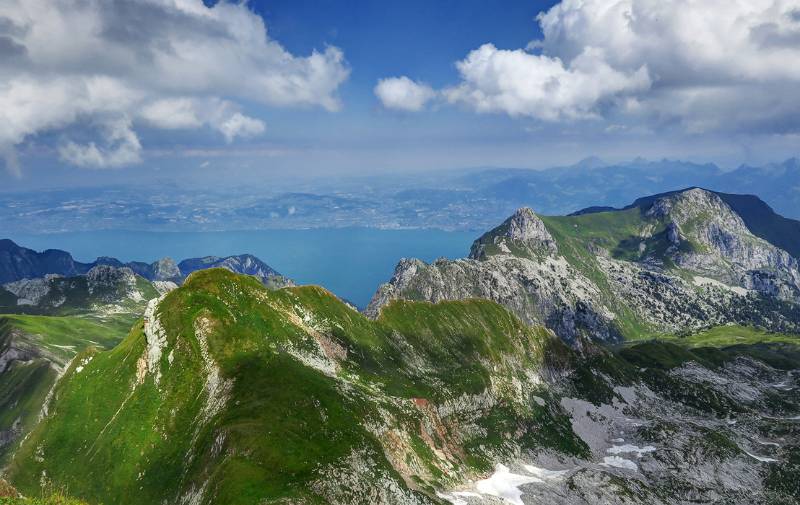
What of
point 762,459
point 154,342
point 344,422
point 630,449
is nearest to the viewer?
point 344,422

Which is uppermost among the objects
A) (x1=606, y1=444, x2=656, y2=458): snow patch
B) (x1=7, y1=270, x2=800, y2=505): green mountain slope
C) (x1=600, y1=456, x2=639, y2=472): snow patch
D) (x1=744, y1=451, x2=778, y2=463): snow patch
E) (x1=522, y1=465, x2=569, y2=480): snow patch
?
(x1=7, y1=270, x2=800, y2=505): green mountain slope

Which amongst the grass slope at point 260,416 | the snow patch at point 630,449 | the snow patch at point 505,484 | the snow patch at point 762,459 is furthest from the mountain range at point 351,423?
the snow patch at point 762,459

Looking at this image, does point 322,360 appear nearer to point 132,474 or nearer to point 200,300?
point 200,300

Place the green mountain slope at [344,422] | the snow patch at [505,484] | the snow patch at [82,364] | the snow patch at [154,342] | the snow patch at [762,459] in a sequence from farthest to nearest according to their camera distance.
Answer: the snow patch at [762,459] < the snow patch at [82,364] < the snow patch at [505,484] < the snow patch at [154,342] < the green mountain slope at [344,422]

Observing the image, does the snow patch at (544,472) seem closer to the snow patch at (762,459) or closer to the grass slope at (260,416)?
the grass slope at (260,416)

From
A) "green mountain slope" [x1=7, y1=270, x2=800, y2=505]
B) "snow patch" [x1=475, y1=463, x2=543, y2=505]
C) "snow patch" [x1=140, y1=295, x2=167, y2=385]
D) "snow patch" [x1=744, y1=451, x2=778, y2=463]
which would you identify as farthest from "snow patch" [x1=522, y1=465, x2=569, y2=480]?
"snow patch" [x1=140, y1=295, x2=167, y2=385]

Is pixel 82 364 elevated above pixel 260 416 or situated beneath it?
elevated above

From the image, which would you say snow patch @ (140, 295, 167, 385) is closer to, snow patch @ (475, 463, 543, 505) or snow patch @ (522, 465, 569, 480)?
snow patch @ (475, 463, 543, 505)

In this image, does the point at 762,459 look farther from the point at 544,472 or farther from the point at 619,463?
the point at 544,472

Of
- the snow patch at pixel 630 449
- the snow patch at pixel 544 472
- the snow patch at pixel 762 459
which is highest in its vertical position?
the snow patch at pixel 544 472

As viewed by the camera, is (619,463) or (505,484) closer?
(505,484)

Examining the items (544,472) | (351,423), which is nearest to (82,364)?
(351,423)
